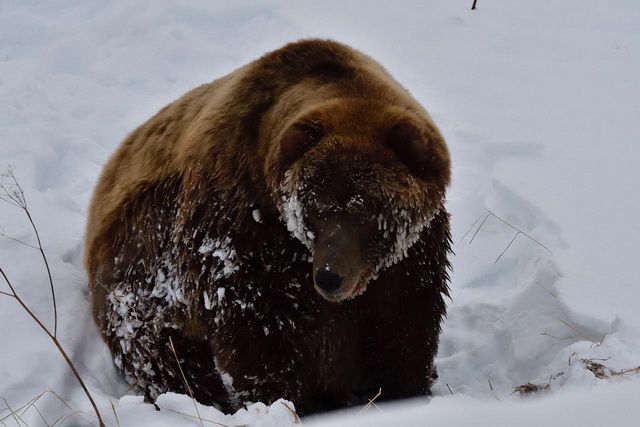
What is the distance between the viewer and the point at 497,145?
6.36 metres

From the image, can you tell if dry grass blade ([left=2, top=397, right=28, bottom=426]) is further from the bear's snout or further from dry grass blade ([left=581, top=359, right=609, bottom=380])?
dry grass blade ([left=581, top=359, right=609, bottom=380])

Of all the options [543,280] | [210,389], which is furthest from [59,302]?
[543,280]

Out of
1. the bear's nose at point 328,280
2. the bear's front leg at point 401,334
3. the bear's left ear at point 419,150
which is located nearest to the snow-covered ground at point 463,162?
the bear's front leg at point 401,334

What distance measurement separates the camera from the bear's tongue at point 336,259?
2.94m

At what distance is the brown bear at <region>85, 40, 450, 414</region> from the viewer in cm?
304

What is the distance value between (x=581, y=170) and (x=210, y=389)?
3.47 meters

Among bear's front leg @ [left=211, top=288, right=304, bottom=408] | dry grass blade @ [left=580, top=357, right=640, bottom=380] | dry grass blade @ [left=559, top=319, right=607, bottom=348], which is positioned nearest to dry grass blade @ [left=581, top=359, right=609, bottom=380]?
dry grass blade @ [left=580, top=357, right=640, bottom=380]

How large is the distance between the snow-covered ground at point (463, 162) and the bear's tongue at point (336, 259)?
55 centimetres

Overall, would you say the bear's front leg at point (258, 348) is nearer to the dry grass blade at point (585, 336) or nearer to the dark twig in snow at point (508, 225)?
the dry grass blade at point (585, 336)

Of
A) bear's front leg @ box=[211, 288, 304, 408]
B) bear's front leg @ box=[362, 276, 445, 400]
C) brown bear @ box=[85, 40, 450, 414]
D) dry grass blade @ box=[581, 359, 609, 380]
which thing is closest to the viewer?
brown bear @ box=[85, 40, 450, 414]

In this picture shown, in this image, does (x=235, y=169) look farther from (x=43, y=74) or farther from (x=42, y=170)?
(x=43, y=74)

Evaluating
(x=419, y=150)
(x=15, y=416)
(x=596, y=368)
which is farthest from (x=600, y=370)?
(x=15, y=416)

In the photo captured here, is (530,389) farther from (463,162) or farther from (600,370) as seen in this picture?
(463,162)

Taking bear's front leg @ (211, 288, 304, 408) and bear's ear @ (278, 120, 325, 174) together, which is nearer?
bear's ear @ (278, 120, 325, 174)
